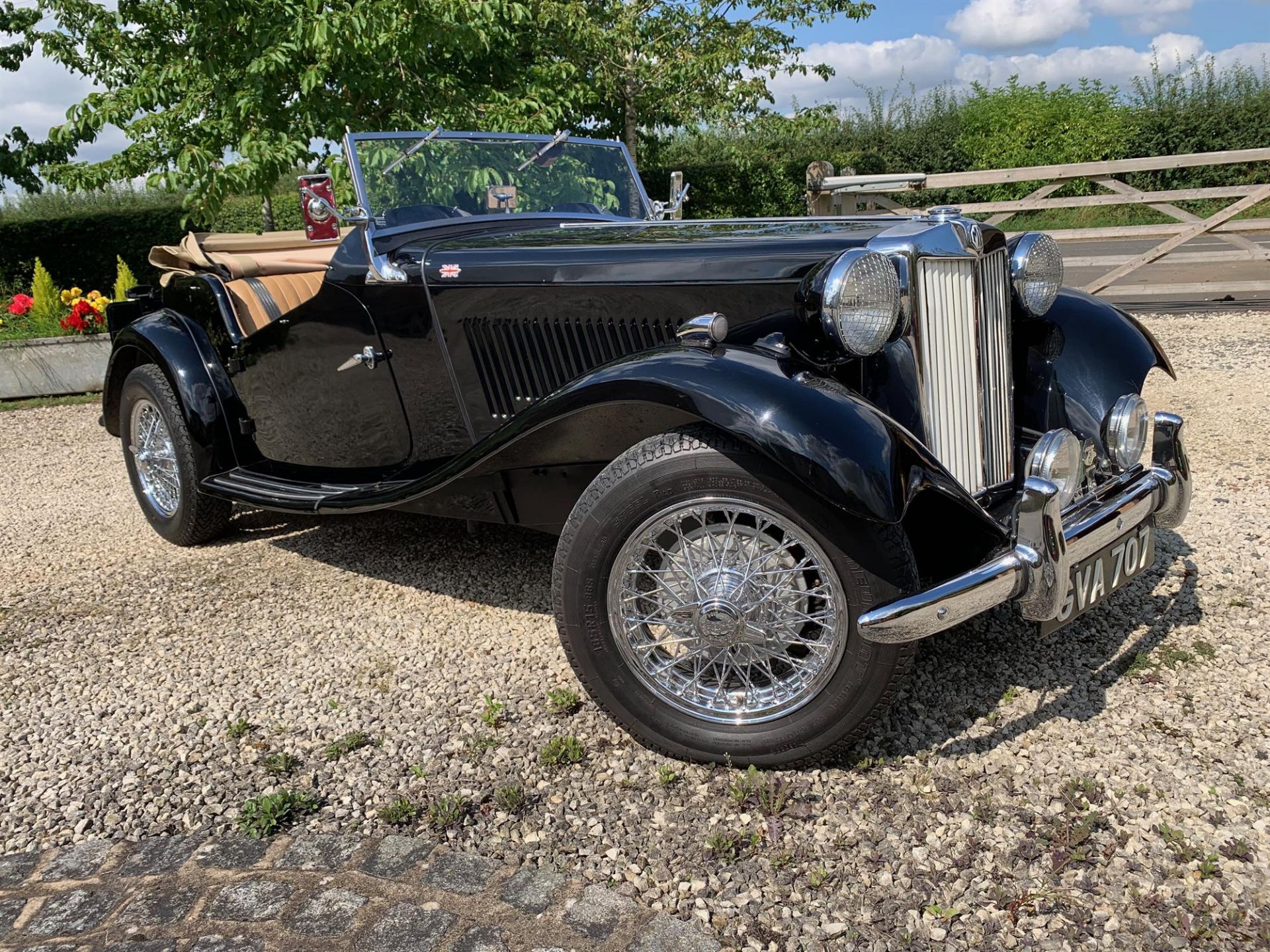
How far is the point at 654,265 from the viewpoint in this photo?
3.02 m

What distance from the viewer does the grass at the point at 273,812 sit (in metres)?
2.52

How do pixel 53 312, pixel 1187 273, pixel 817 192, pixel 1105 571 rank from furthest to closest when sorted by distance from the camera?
pixel 1187 273 < pixel 53 312 < pixel 817 192 < pixel 1105 571

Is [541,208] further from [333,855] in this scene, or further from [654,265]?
[333,855]

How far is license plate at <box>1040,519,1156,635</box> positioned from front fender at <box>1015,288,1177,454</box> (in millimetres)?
470

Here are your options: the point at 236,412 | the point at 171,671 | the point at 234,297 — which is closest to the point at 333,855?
Result: the point at 171,671

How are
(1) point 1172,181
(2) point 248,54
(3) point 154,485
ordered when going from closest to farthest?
(3) point 154,485
(2) point 248,54
(1) point 1172,181

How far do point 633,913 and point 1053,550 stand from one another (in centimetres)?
131

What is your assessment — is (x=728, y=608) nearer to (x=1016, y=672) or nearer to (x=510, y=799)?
(x=510, y=799)

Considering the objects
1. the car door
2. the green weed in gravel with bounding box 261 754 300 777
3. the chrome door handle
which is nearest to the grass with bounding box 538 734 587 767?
the green weed in gravel with bounding box 261 754 300 777

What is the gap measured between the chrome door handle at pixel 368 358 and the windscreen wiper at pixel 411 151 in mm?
739

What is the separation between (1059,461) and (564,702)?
1.64 meters

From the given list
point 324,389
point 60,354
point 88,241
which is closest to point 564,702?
point 324,389

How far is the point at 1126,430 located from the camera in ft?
10.7

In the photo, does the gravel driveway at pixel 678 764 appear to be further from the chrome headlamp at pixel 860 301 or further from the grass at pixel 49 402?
the grass at pixel 49 402
